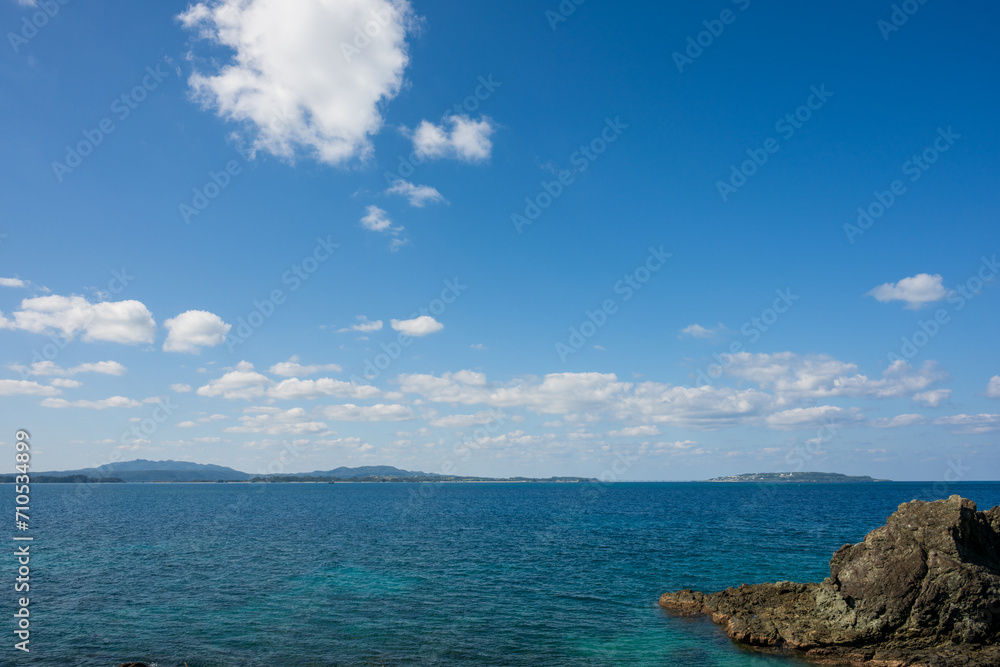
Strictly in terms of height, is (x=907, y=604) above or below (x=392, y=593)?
above

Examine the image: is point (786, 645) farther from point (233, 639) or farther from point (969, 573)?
point (233, 639)

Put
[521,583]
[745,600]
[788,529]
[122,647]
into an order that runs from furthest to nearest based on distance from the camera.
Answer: [788,529], [521,583], [745,600], [122,647]

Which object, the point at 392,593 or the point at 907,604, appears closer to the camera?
the point at 907,604

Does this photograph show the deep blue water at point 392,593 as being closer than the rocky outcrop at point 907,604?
No

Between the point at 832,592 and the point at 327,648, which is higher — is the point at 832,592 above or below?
above

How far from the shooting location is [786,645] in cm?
2800

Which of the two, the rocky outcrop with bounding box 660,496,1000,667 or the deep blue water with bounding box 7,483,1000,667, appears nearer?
the rocky outcrop with bounding box 660,496,1000,667

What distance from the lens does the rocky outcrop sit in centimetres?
2509

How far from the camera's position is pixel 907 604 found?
26.0 m

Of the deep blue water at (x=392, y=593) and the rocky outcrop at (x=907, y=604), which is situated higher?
the rocky outcrop at (x=907, y=604)

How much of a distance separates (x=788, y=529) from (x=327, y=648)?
72.0 m

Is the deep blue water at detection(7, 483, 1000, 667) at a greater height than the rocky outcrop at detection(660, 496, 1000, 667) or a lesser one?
lesser

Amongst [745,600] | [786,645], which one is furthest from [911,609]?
[745,600]

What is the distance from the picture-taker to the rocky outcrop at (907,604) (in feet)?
82.3
